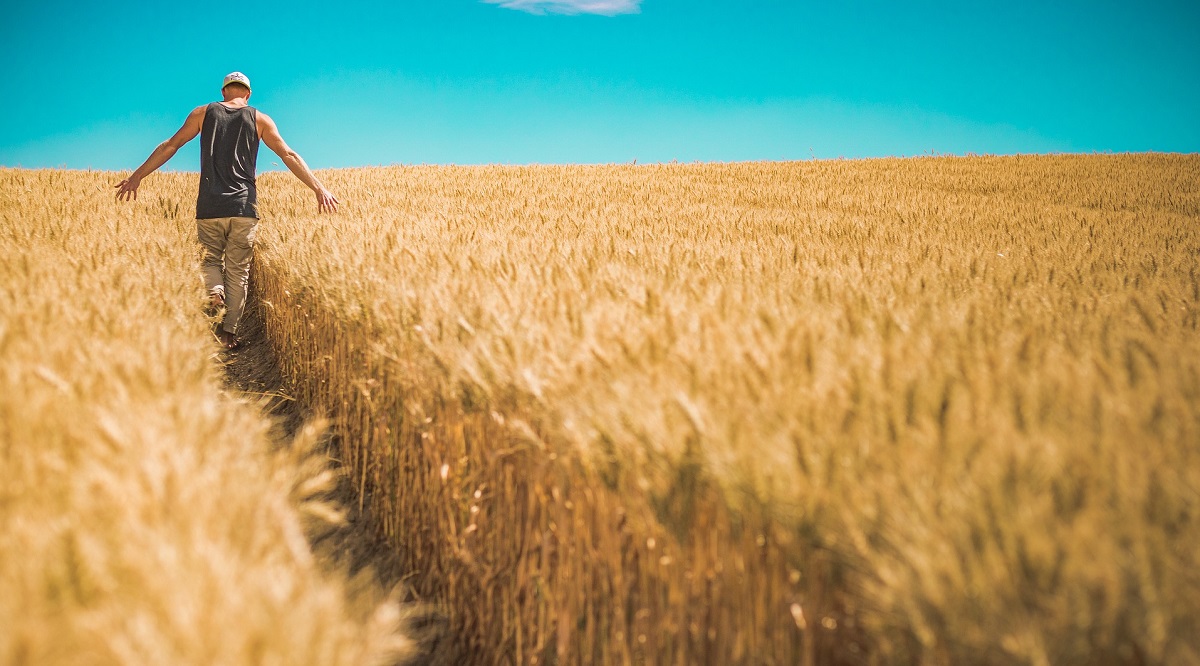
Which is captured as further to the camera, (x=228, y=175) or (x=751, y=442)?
(x=228, y=175)

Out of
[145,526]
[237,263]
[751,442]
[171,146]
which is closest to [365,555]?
[145,526]

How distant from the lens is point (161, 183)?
48.6 ft

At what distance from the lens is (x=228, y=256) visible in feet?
18.8

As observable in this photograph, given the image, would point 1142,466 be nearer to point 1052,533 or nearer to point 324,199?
point 1052,533

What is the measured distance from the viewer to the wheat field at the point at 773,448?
3.07 feet

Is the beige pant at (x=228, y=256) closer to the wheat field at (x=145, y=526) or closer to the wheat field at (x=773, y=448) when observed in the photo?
the wheat field at (x=773, y=448)

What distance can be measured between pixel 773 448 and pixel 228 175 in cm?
552

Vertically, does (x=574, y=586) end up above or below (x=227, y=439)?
below

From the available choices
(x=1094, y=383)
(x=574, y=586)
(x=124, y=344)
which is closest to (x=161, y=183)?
(x=124, y=344)

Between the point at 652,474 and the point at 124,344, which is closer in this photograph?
the point at 652,474

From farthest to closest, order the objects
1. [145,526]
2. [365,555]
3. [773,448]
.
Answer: [365,555] < [773,448] < [145,526]

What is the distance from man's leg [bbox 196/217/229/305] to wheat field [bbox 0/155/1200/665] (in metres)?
1.55

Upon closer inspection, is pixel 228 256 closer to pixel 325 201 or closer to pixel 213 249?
pixel 213 249

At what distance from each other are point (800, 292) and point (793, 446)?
5.96 feet
